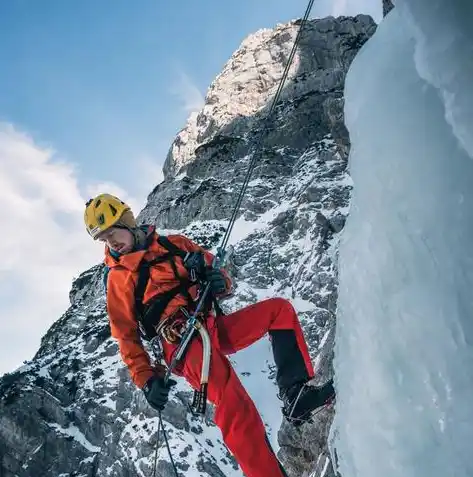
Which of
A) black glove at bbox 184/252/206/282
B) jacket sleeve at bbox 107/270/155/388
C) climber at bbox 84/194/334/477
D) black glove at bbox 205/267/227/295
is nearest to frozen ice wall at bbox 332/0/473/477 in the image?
climber at bbox 84/194/334/477

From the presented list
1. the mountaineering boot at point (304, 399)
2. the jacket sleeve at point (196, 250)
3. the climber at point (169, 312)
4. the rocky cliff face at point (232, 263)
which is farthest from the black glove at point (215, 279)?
the rocky cliff face at point (232, 263)

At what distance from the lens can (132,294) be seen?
5.21 meters

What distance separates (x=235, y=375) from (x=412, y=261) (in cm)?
284

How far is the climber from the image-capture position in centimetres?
488

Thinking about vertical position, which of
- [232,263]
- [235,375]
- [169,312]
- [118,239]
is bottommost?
[235,375]

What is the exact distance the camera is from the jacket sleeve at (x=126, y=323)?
5.15 meters

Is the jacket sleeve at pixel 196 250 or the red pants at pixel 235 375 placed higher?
the jacket sleeve at pixel 196 250

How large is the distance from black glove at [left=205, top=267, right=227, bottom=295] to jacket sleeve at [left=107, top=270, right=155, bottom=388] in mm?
737

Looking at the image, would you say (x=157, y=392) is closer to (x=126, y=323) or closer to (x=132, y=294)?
(x=126, y=323)

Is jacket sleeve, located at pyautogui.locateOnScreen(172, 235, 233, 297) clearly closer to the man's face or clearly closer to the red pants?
the red pants

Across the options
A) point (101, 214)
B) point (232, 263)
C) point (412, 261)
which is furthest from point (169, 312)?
point (232, 263)

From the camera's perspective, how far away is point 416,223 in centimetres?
241

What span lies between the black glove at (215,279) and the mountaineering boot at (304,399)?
1.10 m

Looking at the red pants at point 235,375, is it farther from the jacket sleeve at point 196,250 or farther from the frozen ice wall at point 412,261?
the frozen ice wall at point 412,261
